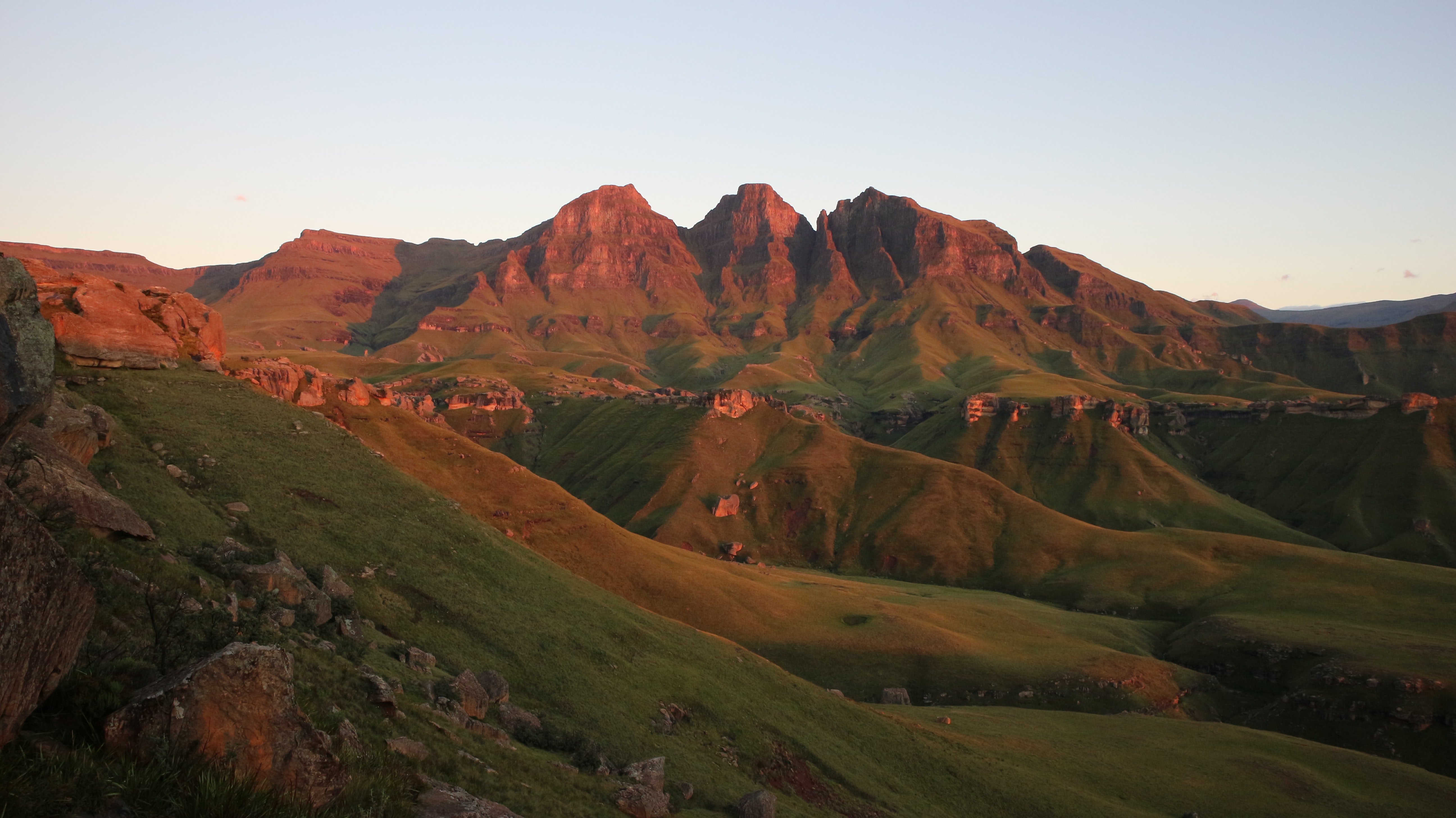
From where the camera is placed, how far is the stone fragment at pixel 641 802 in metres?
35.0

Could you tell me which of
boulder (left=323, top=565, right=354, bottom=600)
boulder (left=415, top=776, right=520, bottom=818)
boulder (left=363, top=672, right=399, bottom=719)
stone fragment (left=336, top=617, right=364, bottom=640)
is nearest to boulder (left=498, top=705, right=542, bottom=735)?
stone fragment (left=336, top=617, right=364, bottom=640)

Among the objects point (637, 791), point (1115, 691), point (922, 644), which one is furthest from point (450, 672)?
point (1115, 691)

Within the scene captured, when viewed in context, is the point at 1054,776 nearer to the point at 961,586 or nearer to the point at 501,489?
the point at 501,489

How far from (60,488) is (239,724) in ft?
67.8

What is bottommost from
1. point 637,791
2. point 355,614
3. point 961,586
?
point 961,586

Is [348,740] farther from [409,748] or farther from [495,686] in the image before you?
[495,686]

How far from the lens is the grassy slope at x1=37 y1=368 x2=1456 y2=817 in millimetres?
48156

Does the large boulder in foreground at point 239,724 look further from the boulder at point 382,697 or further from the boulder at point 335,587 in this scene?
the boulder at point 335,587

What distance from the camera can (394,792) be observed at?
63.0 ft

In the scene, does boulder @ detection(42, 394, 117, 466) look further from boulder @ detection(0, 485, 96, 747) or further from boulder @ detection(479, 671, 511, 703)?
boulder @ detection(0, 485, 96, 747)

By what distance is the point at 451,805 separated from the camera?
20.8 m

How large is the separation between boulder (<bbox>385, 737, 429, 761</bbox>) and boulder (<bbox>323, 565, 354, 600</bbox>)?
19.7 metres

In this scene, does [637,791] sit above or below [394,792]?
below

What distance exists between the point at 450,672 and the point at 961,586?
538 ft
